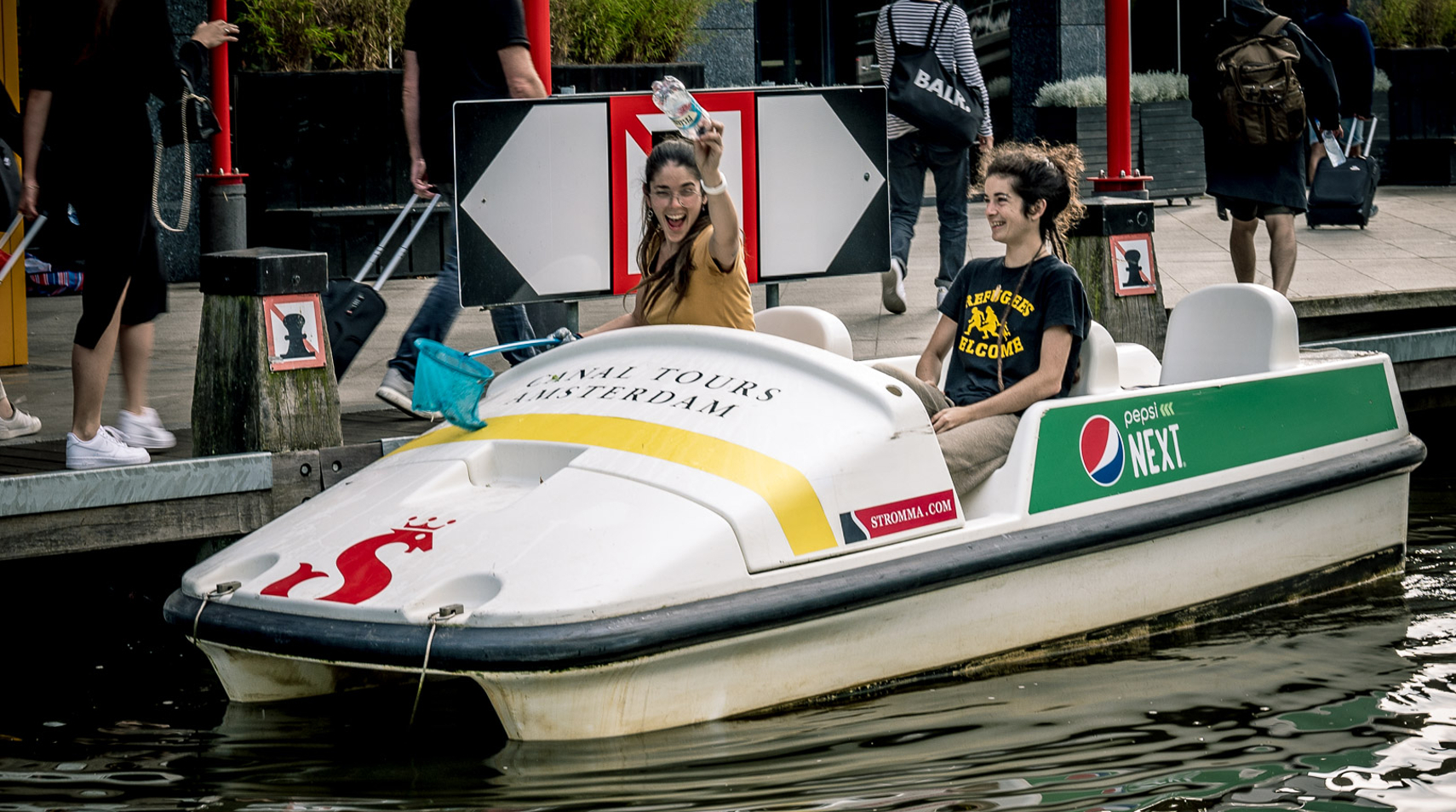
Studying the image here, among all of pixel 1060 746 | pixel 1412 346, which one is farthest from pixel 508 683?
pixel 1412 346

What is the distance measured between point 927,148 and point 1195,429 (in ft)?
11.9

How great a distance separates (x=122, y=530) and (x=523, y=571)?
164 centimetres

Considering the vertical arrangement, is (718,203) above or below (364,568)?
above

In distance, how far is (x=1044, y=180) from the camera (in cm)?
496

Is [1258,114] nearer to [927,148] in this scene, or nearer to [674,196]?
[927,148]

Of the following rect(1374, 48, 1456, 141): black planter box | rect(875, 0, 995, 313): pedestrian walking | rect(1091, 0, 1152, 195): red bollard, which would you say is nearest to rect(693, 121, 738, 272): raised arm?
rect(1091, 0, 1152, 195): red bollard

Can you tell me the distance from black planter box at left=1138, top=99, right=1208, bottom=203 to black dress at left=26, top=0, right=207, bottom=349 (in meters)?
9.93

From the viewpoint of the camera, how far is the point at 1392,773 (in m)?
3.96

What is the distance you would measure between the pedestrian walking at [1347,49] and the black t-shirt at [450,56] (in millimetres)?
5895

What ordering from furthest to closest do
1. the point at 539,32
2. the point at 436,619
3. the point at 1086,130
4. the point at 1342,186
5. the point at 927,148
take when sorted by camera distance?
1. the point at 1086,130
2. the point at 1342,186
3. the point at 927,148
4. the point at 539,32
5. the point at 436,619

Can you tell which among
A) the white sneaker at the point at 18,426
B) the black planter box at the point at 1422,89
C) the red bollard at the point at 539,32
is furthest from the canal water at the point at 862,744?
the black planter box at the point at 1422,89

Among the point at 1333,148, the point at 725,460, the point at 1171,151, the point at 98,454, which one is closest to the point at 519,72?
the point at 98,454

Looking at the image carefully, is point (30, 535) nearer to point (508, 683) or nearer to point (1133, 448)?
point (508, 683)

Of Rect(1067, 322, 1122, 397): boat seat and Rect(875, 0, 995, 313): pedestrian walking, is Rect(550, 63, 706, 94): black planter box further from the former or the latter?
Rect(1067, 322, 1122, 397): boat seat
